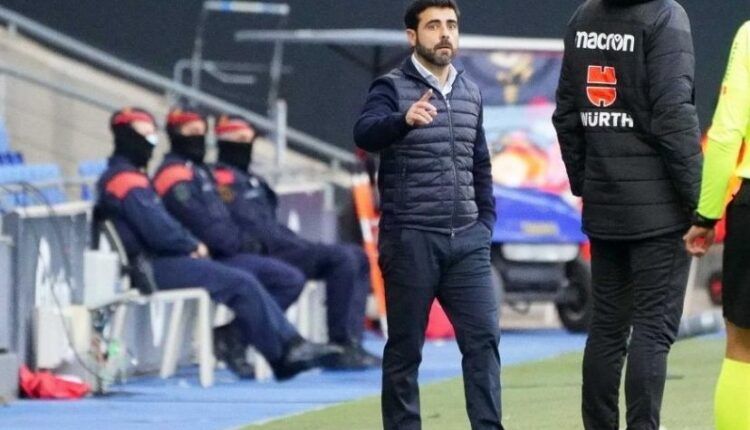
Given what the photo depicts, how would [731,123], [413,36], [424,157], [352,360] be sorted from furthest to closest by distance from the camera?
[352,360]
[413,36]
[424,157]
[731,123]

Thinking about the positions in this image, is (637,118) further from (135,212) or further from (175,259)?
(175,259)

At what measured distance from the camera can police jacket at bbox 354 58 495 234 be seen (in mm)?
7961

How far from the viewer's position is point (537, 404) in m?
10.8

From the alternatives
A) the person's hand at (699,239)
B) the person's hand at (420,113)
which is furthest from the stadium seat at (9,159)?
the person's hand at (699,239)

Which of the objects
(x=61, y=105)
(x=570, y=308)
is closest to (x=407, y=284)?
(x=570, y=308)

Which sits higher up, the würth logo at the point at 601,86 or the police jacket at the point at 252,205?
the würth logo at the point at 601,86

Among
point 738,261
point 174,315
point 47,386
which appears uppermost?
point 738,261

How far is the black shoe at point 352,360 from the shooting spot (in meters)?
13.4

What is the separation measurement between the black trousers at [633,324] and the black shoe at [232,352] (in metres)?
5.62

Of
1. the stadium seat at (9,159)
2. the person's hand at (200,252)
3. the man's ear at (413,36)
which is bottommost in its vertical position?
the person's hand at (200,252)

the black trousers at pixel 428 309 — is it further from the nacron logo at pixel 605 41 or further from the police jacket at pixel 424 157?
the nacron logo at pixel 605 41

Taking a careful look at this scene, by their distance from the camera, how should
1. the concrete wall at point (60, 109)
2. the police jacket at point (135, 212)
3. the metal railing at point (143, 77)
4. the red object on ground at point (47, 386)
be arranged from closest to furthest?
1. the red object on ground at point (47, 386)
2. the police jacket at point (135, 212)
3. the concrete wall at point (60, 109)
4. the metal railing at point (143, 77)

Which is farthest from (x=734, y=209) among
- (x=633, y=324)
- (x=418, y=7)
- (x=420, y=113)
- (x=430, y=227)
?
(x=418, y=7)

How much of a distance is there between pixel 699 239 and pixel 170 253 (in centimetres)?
611
